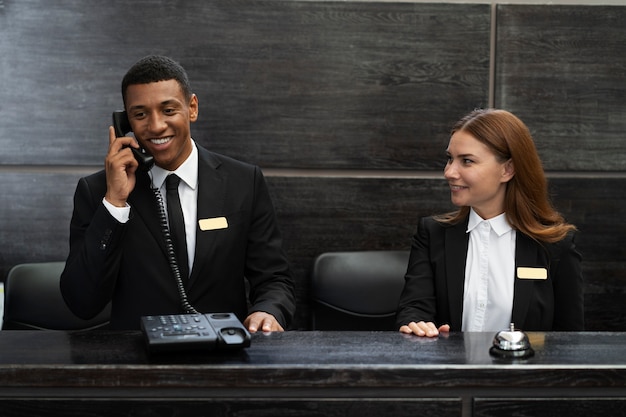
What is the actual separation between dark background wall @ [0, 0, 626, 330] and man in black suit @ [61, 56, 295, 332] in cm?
76

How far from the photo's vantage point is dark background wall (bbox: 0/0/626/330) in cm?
282

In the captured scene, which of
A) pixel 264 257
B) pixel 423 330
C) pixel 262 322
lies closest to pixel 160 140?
pixel 264 257

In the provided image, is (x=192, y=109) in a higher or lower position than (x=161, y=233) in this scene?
higher

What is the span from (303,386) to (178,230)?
88cm

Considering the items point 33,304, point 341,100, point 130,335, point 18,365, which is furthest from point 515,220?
point 33,304

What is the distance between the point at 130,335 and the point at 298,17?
1710mm

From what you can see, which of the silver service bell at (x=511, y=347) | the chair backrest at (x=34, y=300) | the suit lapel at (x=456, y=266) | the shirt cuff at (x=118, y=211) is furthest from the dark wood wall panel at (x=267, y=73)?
the silver service bell at (x=511, y=347)

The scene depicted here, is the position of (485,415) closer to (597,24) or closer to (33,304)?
(33,304)

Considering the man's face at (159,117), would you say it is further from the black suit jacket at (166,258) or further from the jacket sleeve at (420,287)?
the jacket sleeve at (420,287)

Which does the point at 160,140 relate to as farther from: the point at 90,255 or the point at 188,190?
the point at 90,255

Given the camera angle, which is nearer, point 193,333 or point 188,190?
point 193,333

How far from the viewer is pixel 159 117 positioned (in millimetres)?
2002

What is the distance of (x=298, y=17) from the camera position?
2.84 meters

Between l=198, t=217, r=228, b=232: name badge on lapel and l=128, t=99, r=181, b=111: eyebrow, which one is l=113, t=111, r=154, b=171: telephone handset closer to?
l=128, t=99, r=181, b=111: eyebrow
